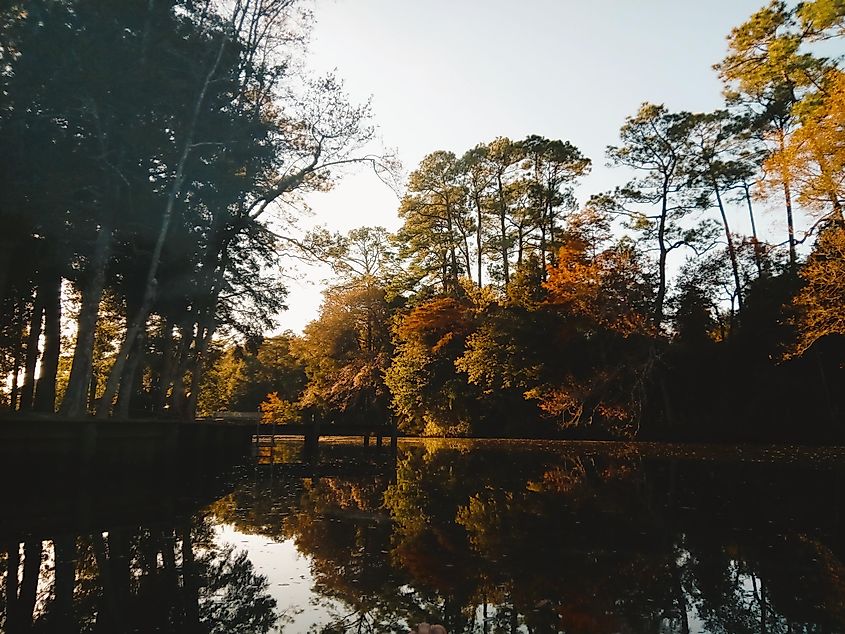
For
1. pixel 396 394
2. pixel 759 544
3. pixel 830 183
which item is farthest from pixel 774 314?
pixel 759 544

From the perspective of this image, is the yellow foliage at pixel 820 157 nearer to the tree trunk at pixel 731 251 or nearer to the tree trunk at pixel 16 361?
the tree trunk at pixel 731 251

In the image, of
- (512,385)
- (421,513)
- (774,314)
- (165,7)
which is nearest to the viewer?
(421,513)

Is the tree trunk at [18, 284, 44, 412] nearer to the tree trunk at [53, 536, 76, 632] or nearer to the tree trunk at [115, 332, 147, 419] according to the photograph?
the tree trunk at [115, 332, 147, 419]

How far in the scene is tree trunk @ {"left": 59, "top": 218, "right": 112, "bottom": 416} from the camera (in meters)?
13.8

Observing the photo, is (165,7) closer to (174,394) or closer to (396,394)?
(174,394)

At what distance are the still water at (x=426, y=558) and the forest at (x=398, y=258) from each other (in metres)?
7.02

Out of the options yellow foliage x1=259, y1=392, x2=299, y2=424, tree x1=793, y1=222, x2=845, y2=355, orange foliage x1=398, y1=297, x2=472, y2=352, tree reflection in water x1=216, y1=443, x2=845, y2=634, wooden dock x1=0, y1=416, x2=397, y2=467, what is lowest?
tree reflection in water x1=216, y1=443, x2=845, y2=634

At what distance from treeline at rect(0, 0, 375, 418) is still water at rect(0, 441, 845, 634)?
661 centimetres

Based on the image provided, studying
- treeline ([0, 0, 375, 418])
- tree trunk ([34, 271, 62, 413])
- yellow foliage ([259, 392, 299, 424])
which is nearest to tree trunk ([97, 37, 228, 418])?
treeline ([0, 0, 375, 418])

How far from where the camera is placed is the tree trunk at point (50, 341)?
18312mm

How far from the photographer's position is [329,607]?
513cm

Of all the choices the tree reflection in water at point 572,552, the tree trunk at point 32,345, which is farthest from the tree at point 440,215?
the tree reflection in water at point 572,552

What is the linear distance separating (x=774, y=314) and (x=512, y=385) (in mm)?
13637

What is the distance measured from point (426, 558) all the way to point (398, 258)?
134 ft
